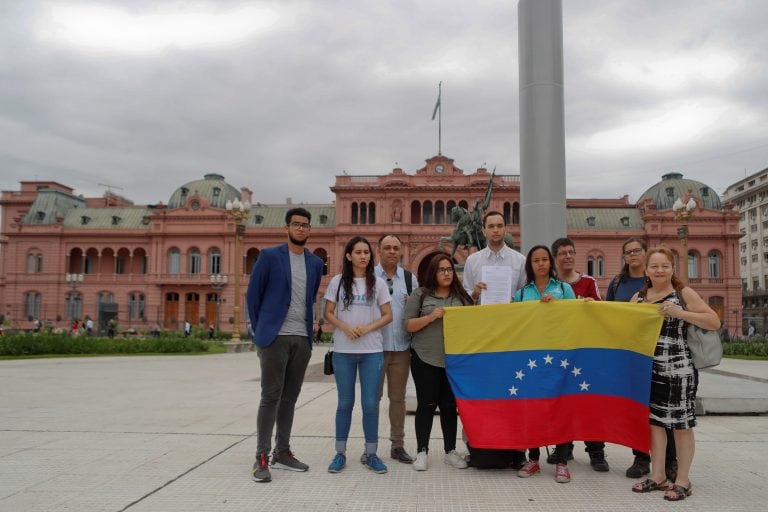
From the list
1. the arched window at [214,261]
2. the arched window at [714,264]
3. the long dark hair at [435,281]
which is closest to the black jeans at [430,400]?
the long dark hair at [435,281]

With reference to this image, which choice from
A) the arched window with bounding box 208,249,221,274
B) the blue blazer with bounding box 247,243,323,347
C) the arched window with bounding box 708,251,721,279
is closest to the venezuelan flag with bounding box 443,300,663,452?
the blue blazer with bounding box 247,243,323,347

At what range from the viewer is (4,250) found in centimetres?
5619

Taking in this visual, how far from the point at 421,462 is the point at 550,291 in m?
1.98

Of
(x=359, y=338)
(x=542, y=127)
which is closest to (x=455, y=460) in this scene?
(x=359, y=338)

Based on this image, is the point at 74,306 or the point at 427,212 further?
the point at 74,306

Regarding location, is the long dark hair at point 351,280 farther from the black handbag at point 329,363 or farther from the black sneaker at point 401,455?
the black sneaker at point 401,455

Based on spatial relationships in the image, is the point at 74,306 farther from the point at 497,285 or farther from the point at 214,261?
the point at 497,285

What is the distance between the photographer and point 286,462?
5281 mm

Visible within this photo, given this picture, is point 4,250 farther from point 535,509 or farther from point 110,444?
point 535,509

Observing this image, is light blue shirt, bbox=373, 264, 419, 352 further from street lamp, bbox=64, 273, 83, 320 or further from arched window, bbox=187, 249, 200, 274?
street lamp, bbox=64, 273, 83, 320

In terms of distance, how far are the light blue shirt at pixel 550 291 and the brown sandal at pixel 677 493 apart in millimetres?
1754

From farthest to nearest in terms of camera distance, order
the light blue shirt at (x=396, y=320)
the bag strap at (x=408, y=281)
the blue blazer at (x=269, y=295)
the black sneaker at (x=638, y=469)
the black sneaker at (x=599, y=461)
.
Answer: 1. the bag strap at (x=408, y=281)
2. the light blue shirt at (x=396, y=320)
3. the black sneaker at (x=599, y=461)
4. the blue blazer at (x=269, y=295)
5. the black sneaker at (x=638, y=469)

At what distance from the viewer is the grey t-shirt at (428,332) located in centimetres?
543

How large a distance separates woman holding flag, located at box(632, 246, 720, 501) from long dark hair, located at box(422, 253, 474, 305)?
164 centimetres
